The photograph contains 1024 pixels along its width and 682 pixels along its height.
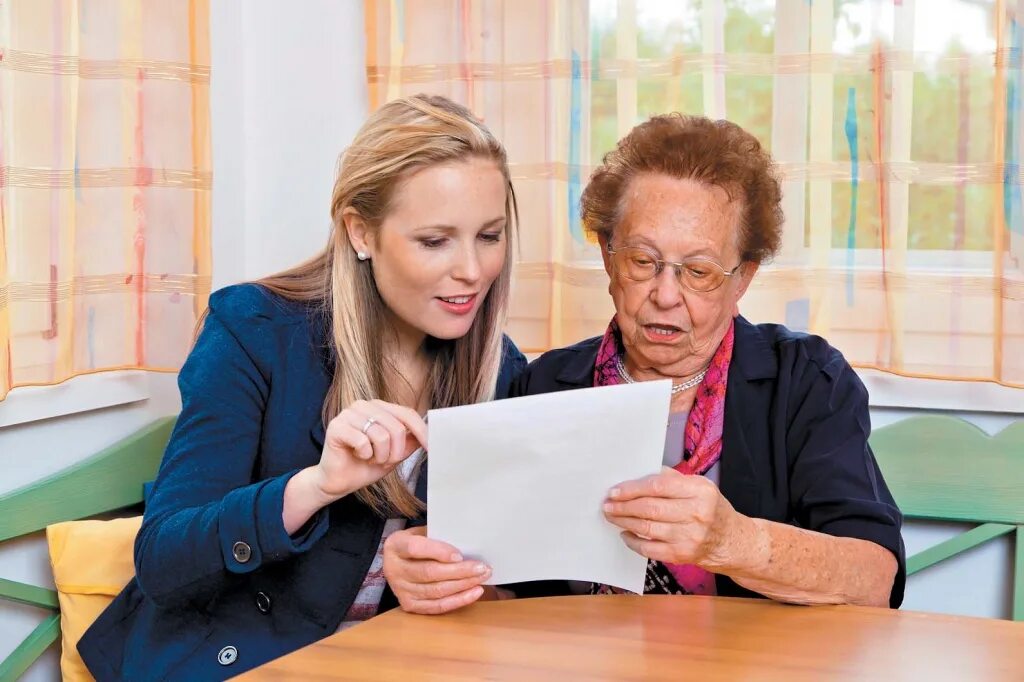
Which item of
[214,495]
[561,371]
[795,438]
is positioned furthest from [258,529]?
[795,438]

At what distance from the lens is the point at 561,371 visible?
6.05 ft

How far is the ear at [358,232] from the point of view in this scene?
1.67 metres

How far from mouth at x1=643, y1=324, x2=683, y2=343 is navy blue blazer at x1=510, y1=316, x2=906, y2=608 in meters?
0.11

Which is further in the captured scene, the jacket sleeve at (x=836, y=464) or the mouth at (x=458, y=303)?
the mouth at (x=458, y=303)

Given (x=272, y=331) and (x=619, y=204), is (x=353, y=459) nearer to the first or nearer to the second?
(x=272, y=331)

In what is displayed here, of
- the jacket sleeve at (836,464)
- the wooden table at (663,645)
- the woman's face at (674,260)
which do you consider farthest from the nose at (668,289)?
the wooden table at (663,645)

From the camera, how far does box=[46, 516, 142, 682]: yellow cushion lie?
1981 millimetres

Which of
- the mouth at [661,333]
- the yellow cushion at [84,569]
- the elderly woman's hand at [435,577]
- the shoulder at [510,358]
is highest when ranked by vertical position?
the mouth at [661,333]

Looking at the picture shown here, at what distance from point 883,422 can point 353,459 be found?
1.39 meters

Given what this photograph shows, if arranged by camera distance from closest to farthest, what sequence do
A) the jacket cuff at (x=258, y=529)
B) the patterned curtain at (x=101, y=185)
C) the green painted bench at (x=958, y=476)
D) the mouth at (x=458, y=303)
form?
the jacket cuff at (x=258, y=529), the mouth at (x=458, y=303), the patterned curtain at (x=101, y=185), the green painted bench at (x=958, y=476)

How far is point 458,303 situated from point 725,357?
0.41 m

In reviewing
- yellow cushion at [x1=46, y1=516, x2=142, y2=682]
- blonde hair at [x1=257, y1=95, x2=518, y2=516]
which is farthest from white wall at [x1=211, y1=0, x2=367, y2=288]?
blonde hair at [x1=257, y1=95, x2=518, y2=516]

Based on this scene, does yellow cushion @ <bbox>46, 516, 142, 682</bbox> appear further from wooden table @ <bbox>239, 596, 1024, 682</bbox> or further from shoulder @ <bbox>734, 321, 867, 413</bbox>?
shoulder @ <bbox>734, 321, 867, 413</bbox>

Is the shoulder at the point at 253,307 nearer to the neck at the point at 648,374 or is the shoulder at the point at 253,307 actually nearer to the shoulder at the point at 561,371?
the shoulder at the point at 561,371
